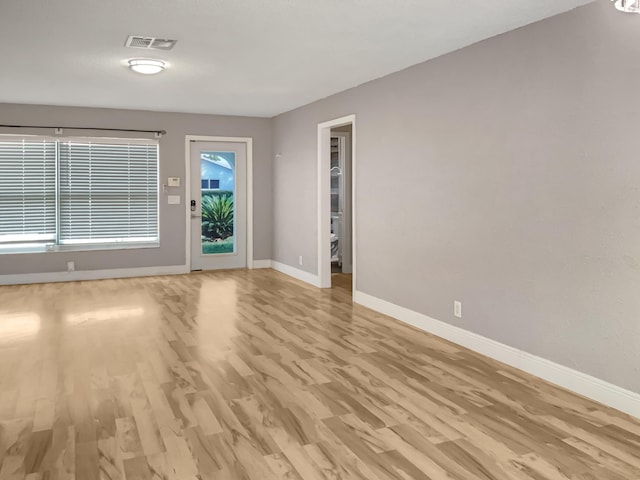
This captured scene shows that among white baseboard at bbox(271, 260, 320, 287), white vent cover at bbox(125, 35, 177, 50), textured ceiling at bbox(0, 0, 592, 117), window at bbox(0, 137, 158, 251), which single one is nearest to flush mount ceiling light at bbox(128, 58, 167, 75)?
textured ceiling at bbox(0, 0, 592, 117)

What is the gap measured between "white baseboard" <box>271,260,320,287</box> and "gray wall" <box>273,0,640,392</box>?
1.54 m

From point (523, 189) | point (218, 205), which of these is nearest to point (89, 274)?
point (218, 205)

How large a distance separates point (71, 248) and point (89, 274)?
44cm

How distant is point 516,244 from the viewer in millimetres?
3834

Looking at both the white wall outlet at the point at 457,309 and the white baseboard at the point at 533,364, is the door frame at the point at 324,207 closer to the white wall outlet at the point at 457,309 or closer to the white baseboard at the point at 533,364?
the white baseboard at the point at 533,364

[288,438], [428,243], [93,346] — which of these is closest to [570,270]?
[428,243]

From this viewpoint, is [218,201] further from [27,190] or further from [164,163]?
[27,190]

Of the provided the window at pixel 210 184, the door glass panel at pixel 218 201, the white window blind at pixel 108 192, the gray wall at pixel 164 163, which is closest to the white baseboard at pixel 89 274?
the gray wall at pixel 164 163

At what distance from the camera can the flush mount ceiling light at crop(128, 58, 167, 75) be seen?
15.8ft

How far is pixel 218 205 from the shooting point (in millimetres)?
8547

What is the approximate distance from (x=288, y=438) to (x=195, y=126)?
631cm

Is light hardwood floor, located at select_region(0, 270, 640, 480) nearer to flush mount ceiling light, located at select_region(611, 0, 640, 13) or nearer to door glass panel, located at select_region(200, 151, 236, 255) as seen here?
flush mount ceiling light, located at select_region(611, 0, 640, 13)

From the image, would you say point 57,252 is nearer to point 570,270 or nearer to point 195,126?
point 195,126

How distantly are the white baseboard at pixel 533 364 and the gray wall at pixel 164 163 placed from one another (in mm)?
3981
